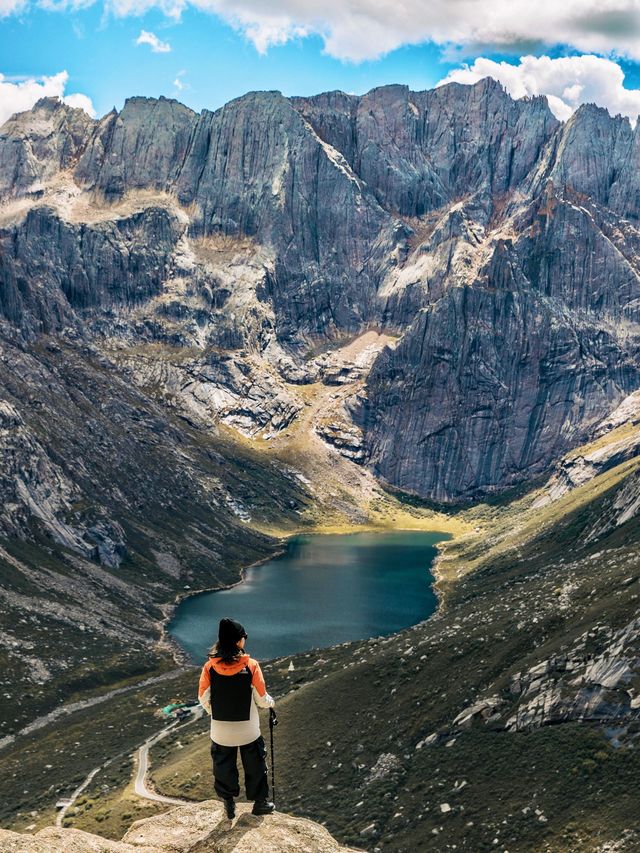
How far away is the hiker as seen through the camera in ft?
84.2

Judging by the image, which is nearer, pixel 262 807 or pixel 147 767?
pixel 262 807

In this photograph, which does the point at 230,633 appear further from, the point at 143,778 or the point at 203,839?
the point at 143,778

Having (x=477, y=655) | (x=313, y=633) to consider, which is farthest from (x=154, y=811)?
(x=313, y=633)

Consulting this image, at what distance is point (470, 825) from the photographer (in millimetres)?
62281

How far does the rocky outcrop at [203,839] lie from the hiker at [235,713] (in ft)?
2.64

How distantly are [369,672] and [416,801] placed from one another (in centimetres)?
3425

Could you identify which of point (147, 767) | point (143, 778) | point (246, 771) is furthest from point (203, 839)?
point (147, 767)

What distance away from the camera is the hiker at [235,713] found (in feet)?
84.2

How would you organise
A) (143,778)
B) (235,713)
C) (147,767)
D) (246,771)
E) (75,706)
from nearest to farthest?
(246,771), (235,713), (143,778), (147,767), (75,706)

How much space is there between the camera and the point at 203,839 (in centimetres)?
2473

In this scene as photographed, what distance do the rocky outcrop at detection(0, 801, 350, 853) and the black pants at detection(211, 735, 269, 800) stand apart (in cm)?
76

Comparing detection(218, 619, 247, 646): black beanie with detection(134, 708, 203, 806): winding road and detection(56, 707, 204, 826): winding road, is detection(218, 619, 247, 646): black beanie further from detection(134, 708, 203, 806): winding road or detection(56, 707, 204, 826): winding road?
detection(56, 707, 204, 826): winding road

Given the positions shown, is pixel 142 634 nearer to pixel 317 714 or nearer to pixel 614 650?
pixel 317 714

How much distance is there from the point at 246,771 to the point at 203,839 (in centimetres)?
221
